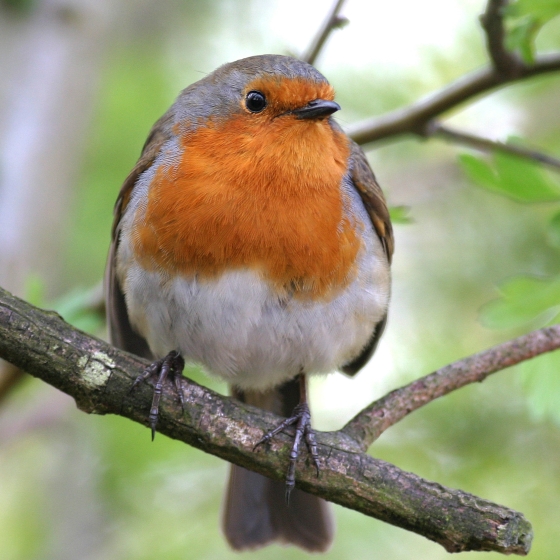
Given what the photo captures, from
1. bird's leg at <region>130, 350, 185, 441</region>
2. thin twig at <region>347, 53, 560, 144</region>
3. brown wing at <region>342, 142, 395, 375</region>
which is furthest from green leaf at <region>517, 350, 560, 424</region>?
bird's leg at <region>130, 350, 185, 441</region>

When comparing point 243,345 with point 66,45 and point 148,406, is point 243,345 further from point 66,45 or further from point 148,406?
point 66,45

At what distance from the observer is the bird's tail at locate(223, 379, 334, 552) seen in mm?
4969

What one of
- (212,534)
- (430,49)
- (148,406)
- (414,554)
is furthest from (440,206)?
(148,406)

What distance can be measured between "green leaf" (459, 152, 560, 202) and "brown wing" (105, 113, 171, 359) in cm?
167

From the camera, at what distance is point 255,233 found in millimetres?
3984

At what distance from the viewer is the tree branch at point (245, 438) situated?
3.14 meters

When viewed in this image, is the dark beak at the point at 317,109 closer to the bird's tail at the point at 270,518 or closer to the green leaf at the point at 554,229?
the green leaf at the point at 554,229

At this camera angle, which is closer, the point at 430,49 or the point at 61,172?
the point at 61,172

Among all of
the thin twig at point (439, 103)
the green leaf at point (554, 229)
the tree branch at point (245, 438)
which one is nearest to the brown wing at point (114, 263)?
the thin twig at point (439, 103)

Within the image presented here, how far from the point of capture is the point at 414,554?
6.35m

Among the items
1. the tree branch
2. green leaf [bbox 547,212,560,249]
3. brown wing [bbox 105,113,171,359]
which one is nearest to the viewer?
the tree branch

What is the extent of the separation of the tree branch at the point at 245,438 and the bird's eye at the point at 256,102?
1458 mm

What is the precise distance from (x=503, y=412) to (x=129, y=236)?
3.44 metres

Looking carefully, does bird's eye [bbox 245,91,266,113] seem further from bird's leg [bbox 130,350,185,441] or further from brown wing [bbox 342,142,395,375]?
bird's leg [bbox 130,350,185,441]
